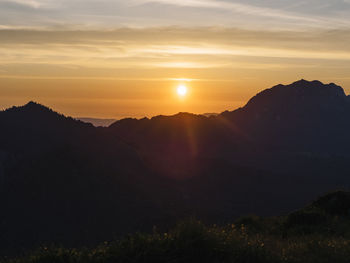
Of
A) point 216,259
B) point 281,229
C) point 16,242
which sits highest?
point 216,259

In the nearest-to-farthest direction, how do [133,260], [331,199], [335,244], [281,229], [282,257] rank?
[133,260] → [282,257] → [335,244] → [281,229] → [331,199]

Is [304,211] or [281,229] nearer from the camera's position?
[281,229]

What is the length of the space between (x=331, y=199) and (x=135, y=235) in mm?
15362

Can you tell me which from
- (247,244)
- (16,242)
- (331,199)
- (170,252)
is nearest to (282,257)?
(247,244)

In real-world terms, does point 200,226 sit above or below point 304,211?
above

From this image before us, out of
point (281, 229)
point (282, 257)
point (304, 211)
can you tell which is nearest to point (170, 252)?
point (282, 257)

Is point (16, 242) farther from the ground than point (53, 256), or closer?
closer

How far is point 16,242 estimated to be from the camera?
188 metres

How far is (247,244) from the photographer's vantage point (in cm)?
1237

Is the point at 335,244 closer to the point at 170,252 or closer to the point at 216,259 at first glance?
the point at 216,259

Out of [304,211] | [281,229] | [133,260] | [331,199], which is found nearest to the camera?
[133,260]

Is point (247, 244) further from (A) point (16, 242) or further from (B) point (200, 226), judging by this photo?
(A) point (16, 242)

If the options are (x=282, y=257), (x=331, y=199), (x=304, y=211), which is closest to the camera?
(x=282, y=257)

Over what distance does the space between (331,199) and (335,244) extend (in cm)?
1111
